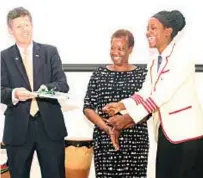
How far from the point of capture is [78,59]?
3186 mm

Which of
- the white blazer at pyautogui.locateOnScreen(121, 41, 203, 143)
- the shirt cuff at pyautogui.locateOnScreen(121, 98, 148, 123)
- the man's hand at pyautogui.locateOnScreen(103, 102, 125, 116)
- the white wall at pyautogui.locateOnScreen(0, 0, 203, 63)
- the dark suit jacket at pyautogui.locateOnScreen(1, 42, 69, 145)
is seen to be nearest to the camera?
the white blazer at pyautogui.locateOnScreen(121, 41, 203, 143)

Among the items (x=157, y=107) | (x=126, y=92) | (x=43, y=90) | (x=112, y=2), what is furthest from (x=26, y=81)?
(x=112, y=2)

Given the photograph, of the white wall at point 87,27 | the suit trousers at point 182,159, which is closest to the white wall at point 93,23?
the white wall at point 87,27

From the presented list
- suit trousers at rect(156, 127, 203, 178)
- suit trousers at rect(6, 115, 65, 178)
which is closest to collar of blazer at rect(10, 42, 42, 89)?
suit trousers at rect(6, 115, 65, 178)

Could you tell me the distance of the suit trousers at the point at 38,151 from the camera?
7.91 feet

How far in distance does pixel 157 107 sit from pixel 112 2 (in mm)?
1257

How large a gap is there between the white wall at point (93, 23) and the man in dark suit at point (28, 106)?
0.70 m

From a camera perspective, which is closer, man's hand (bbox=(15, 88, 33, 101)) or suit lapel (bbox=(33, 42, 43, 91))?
man's hand (bbox=(15, 88, 33, 101))

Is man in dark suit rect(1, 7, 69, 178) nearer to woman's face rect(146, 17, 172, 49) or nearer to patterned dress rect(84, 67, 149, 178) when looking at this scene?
patterned dress rect(84, 67, 149, 178)

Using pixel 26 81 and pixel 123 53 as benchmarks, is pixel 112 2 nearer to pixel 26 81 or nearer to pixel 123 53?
pixel 123 53

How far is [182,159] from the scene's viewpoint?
6.79 feet

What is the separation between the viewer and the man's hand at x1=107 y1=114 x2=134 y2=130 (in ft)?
7.40

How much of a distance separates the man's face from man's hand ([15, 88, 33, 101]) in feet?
1.03

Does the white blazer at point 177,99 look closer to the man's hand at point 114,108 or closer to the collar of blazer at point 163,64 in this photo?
the collar of blazer at point 163,64
